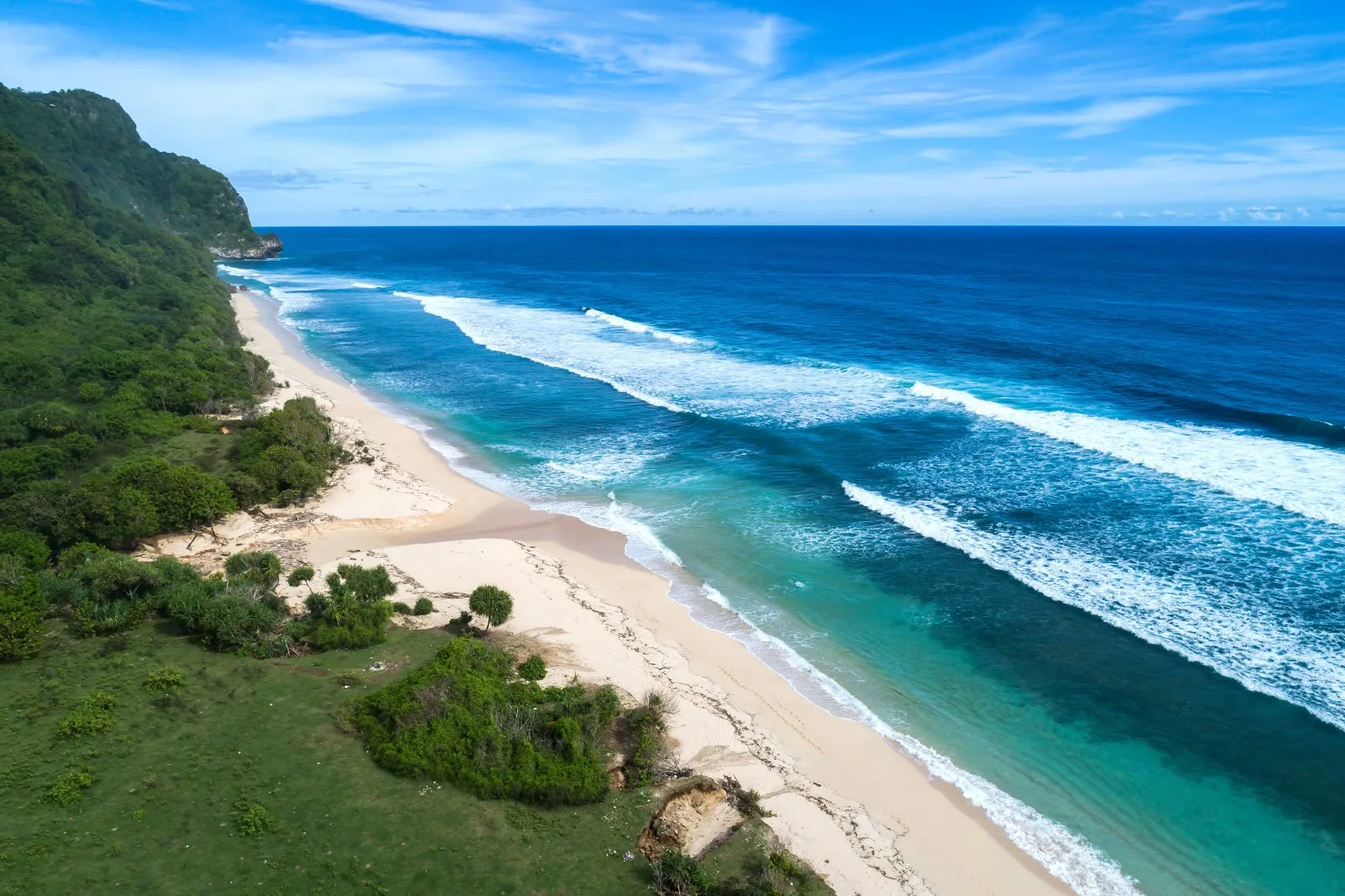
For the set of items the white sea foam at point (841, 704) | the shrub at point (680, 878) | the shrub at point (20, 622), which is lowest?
the white sea foam at point (841, 704)

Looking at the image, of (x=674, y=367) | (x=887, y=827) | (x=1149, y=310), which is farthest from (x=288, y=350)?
(x=1149, y=310)

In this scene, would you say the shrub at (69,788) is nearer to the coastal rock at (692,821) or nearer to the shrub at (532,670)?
the shrub at (532,670)

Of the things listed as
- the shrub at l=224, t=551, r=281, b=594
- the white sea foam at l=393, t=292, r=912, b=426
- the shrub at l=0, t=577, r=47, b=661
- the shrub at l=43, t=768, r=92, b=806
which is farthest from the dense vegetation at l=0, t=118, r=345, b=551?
the white sea foam at l=393, t=292, r=912, b=426

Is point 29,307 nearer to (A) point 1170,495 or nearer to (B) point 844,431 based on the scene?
(B) point 844,431

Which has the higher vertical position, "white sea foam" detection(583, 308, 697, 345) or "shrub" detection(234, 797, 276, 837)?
"white sea foam" detection(583, 308, 697, 345)

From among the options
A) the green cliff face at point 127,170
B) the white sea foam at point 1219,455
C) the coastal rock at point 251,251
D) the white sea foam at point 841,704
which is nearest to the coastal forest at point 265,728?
the white sea foam at point 841,704

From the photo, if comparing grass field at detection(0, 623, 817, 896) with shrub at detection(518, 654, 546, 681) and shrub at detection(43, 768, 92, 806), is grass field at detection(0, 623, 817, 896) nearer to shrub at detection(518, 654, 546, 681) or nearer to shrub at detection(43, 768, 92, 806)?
shrub at detection(43, 768, 92, 806)
